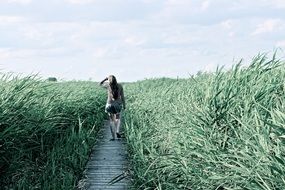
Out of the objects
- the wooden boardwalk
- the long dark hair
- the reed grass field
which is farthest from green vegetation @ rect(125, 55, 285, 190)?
the long dark hair

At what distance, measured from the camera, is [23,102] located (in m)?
7.12

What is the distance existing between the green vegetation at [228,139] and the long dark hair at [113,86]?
3.94 m

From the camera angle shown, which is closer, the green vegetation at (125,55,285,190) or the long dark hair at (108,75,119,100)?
the green vegetation at (125,55,285,190)

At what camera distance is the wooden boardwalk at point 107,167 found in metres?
7.25

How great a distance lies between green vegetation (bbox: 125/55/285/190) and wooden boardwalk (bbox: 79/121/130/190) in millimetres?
342

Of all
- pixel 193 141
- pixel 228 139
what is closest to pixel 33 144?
pixel 193 141

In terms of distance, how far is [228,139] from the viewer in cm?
587

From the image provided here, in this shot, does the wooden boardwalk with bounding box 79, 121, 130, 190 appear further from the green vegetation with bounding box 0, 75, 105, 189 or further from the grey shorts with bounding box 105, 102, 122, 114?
the grey shorts with bounding box 105, 102, 122, 114

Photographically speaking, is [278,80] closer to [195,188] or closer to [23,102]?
[195,188]

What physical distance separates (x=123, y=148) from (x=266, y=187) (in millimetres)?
6346

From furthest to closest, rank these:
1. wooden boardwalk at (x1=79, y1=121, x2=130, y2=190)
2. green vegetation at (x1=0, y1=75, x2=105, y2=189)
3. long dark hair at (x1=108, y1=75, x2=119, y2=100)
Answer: long dark hair at (x1=108, y1=75, x2=119, y2=100) < wooden boardwalk at (x1=79, y1=121, x2=130, y2=190) < green vegetation at (x1=0, y1=75, x2=105, y2=189)

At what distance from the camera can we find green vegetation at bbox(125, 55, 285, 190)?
14.4 feet

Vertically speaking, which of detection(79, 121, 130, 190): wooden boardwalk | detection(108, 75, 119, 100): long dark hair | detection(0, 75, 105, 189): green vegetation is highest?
detection(108, 75, 119, 100): long dark hair

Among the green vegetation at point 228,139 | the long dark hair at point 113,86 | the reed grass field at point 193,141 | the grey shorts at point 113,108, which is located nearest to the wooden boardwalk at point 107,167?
the reed grass field at point 193,141
